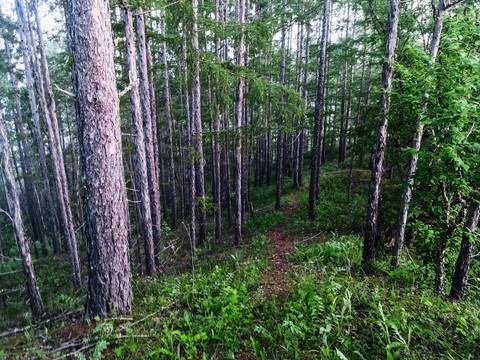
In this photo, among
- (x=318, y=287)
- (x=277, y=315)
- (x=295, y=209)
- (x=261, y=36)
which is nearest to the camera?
(x=277, y=315)

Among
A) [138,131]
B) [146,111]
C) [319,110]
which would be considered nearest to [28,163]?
[146,111]

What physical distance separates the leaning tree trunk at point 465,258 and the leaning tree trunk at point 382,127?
7.38ft

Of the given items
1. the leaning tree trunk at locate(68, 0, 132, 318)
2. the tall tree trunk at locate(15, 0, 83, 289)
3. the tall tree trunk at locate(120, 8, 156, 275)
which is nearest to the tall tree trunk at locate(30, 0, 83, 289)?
the tall tree trunk at locate(15, 0, 83, 289)

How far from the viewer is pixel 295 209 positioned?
1471 centimetres

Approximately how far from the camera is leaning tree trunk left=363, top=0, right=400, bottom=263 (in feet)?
18.7

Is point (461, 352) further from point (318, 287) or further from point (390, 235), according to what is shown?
point (390, 235)

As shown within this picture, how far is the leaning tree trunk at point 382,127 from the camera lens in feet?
18.7

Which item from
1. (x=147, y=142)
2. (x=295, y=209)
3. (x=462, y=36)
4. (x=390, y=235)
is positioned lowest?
(x=295, y=209)

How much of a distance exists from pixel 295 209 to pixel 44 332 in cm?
1296

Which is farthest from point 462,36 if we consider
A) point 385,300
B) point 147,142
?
point 147,142

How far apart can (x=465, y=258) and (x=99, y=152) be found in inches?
256

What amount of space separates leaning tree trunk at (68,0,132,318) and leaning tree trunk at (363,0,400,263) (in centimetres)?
551

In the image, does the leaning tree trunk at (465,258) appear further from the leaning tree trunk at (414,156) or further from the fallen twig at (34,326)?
the fallen twig at (34,326)

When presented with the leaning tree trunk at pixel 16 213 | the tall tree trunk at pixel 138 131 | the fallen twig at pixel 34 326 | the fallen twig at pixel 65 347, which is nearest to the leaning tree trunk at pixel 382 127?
the tall tree trunk at pixel 138 131
